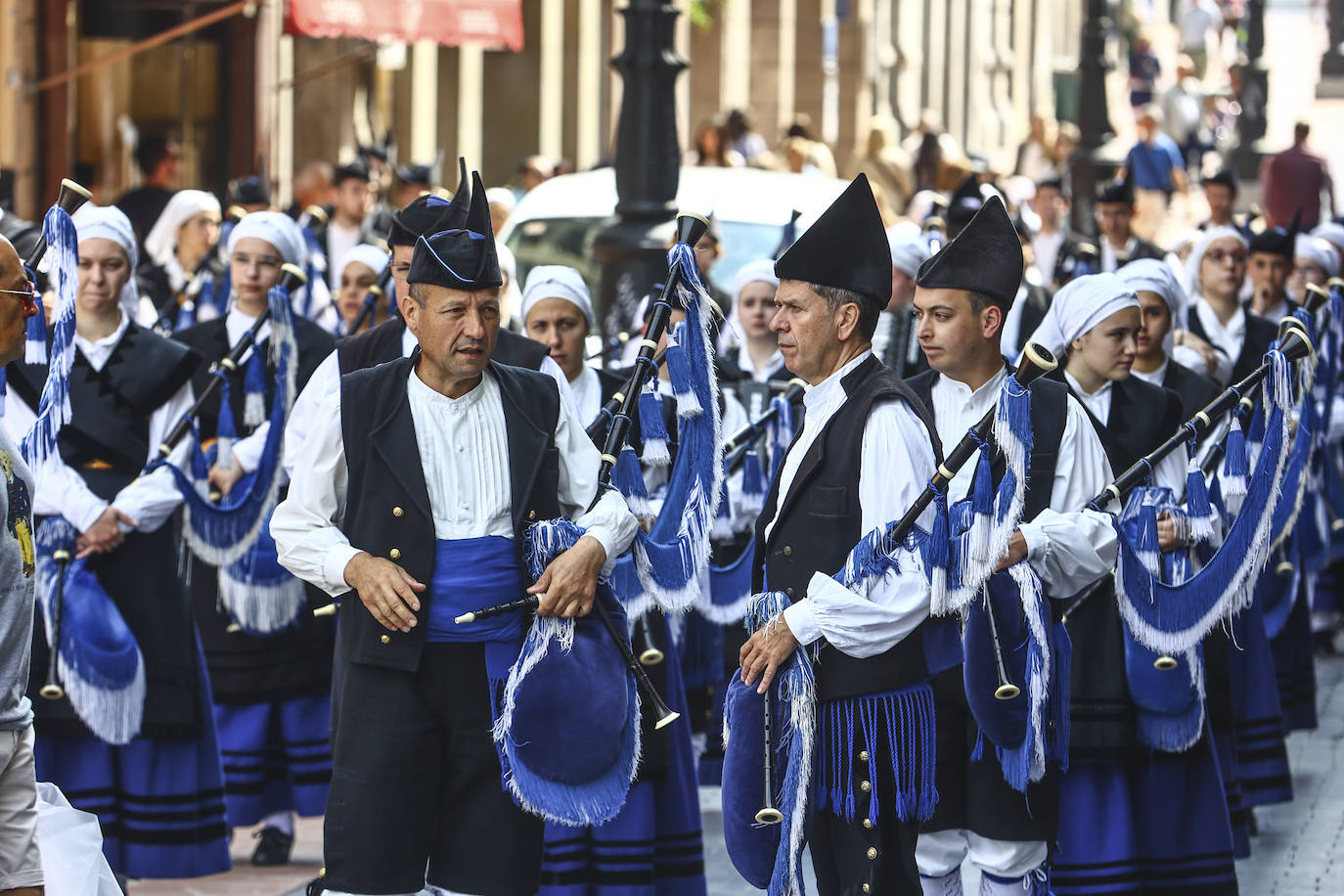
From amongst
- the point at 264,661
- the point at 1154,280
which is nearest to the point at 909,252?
the point at 1154,280

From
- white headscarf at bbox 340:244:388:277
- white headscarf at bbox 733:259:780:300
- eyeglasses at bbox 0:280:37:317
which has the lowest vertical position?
eyeglasses at bbox 0:280:37:317

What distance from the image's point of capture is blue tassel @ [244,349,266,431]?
7.67 m

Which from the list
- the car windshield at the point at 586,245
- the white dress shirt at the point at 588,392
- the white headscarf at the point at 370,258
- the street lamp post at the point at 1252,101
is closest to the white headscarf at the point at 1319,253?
the car windshield at the point at 586,245

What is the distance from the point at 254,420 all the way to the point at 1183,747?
10.5ft

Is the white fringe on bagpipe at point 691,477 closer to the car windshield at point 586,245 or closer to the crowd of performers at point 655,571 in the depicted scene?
the crowd of performers at point 655,571

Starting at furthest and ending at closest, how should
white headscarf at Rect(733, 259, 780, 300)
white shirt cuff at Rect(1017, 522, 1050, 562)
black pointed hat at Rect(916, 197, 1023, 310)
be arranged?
white headscarf at Rect(733, 259, 780, 300) → black pointed hat at Rect(916, 197, 1023, 310) → white shirt cuff at Rect(1017, 522, 1050, 562)

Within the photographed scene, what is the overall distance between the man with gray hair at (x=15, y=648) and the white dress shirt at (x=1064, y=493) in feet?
6.99

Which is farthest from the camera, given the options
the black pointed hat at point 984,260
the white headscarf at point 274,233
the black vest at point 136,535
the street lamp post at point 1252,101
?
the street lamp post at point 1252,101

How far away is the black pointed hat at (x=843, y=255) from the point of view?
17.2 feet

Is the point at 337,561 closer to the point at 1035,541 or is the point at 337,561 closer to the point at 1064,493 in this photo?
the point at 1035,541

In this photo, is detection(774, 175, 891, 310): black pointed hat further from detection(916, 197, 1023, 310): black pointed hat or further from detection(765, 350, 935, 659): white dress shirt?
detection(916, 197, 1023, 310): black pointed hat

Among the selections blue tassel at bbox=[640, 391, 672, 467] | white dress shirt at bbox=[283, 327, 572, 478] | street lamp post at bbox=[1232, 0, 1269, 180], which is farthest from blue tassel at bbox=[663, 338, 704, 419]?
street lamp post at bbox=[1232, 0, 1269, 180]

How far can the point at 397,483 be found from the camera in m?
5.24

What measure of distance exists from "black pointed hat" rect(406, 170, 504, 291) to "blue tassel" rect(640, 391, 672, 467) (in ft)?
2.44
